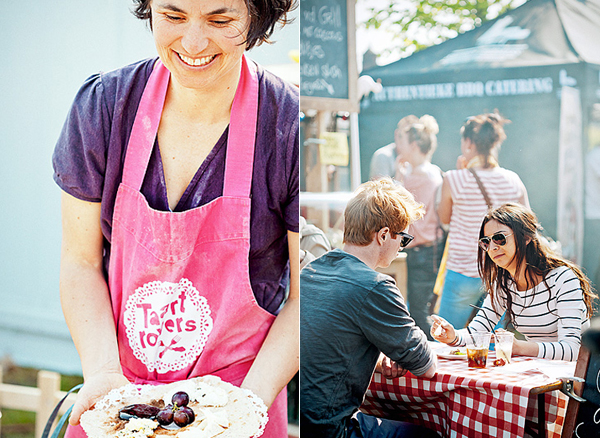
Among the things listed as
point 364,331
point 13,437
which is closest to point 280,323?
point 364,331

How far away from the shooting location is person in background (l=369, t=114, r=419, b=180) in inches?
39.2

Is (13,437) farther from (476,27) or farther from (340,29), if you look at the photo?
(476,27)

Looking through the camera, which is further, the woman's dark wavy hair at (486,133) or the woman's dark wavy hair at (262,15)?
the woman's dark wavy hair at (262,15)

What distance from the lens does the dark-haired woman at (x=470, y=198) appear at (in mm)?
941

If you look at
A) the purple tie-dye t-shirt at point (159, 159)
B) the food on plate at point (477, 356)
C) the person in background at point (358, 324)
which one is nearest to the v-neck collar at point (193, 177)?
the purple tie-dye t-shirt at point (159, 159)

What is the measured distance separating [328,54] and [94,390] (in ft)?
2.74

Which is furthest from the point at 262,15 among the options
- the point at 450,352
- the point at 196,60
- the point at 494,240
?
the point at 450,352

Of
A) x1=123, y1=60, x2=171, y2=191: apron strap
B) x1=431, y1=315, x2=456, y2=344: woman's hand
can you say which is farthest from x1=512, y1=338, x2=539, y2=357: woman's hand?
x1=123, y1=60, x2=171, y2=191: apron strap

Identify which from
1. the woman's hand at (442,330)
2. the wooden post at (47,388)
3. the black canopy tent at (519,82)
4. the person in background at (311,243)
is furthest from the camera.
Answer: the wooden post at (47,388)

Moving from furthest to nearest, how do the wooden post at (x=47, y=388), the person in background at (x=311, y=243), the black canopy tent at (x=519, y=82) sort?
the wooden post at (x=47, y=388) < the person in background at (x=311, y=243) < the black canopy tent at (x=519, y=82)

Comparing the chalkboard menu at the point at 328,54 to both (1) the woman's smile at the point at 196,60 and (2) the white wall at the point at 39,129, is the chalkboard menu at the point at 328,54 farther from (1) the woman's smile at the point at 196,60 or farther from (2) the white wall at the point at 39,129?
(2) the white wall at the point at 39,129

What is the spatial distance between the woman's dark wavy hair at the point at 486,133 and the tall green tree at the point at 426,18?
16 cm

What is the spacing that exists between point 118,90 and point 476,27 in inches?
30.7

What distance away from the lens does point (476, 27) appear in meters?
0.96
